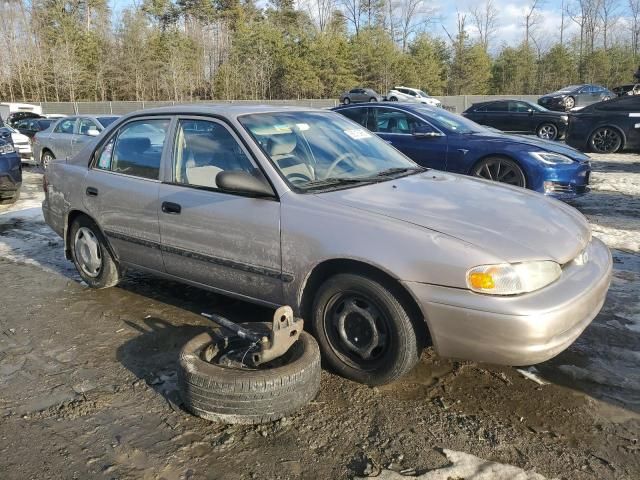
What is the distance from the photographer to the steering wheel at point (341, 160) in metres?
3.76

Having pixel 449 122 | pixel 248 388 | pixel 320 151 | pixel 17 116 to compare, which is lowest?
pixel 248 388

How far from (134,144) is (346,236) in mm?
2271

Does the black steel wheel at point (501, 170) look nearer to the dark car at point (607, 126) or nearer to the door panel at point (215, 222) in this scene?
the door panel at point (215, 222)

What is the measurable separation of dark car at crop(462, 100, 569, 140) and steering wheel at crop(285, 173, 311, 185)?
15536 mm

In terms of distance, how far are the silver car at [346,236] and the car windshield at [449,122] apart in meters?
3.81

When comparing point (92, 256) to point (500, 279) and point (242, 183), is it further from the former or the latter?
point (500, 279)

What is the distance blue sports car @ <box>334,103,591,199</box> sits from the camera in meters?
7.19

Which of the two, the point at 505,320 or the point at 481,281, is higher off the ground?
the point at 481,281

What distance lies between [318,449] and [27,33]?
171ft

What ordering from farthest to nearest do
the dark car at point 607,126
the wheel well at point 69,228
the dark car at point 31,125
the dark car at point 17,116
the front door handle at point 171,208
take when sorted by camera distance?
1. the dark car at point 17,116
2. the dark car at point 31,125
3. the dark car at point 607,126
4. the wheel well at point 69,228
5. the front door handle at point 171,208

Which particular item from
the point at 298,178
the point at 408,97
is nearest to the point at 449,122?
the point at 298,178

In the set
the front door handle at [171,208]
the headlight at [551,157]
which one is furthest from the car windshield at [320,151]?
the headlight at [551,157]

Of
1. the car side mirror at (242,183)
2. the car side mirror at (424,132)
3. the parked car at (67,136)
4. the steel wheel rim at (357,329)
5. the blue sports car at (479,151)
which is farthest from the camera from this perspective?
the parked car at (67,136)

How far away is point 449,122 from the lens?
816 centimetres
